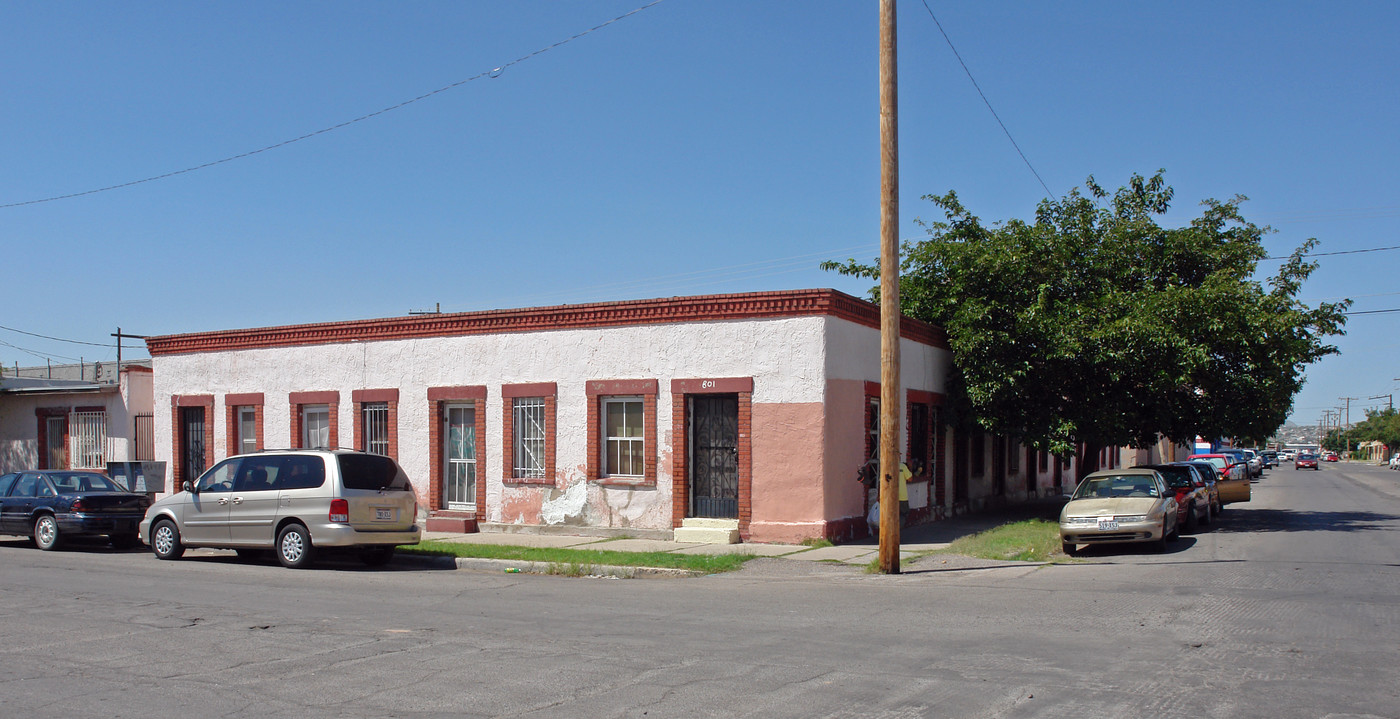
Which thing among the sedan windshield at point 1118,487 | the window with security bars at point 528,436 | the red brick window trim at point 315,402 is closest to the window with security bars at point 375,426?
the red brick window trim at point 315,402

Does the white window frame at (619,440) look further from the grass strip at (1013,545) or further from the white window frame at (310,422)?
the white window frame at (310,422)

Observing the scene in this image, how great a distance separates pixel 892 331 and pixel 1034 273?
8.98m

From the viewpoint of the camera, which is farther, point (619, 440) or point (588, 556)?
point (619, 440)

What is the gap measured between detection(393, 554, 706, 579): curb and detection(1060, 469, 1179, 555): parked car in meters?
6.22

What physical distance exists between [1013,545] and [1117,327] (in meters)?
5.44

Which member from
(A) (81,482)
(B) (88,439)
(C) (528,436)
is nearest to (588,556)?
(C) (528,436)

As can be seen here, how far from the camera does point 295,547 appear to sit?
48.5 ft

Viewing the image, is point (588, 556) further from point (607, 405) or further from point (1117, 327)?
point (1117, 327)

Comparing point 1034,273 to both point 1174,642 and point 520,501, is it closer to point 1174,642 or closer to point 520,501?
point 520,501

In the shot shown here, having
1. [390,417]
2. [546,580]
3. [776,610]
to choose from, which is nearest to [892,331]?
[776,610]

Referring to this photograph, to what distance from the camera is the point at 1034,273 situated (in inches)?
842

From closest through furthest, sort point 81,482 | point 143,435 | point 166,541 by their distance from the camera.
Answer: point 166,541
point 81,482
point 143,435

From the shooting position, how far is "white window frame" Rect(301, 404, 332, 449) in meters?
22.2

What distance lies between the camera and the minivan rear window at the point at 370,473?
14742 mm
